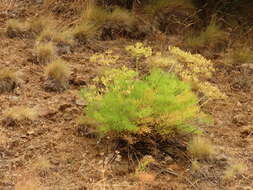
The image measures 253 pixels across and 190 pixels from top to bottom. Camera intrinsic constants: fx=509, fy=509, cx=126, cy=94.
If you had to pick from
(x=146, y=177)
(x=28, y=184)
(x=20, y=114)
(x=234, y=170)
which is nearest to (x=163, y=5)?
(x=20, y=114)

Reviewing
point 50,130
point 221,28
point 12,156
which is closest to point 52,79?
point 50,130

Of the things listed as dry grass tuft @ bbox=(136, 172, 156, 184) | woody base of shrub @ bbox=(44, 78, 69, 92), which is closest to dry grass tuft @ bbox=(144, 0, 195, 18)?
woody base of shrub @ bbox=(44, 78, 69, 92)

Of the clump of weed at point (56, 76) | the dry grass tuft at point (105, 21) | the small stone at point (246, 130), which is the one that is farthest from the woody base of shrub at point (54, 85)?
the small stone at point (246, 130)

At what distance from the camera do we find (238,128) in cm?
504

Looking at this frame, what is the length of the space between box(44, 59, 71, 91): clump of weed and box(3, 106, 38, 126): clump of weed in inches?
21.7

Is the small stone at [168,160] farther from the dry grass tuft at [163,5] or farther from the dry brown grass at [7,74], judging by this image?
the dry grass tuft at [163,5]

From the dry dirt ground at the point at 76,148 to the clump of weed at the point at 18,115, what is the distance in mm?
52

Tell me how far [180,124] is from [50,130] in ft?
3.90

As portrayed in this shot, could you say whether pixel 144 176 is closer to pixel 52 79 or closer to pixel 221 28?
pixel 52 79

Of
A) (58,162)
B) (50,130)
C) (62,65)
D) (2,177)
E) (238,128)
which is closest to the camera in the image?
(2,177)

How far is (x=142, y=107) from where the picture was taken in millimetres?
4152

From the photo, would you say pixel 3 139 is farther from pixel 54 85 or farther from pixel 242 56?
pixel 242 56

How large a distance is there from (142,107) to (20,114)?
1226 mm

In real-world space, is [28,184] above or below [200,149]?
below
